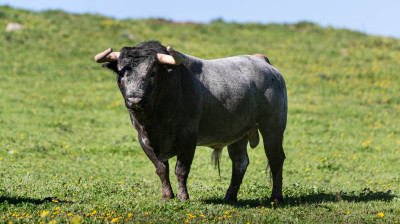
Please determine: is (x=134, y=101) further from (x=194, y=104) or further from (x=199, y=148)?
(x=199, y=148)

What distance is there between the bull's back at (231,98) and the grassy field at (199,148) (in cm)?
136

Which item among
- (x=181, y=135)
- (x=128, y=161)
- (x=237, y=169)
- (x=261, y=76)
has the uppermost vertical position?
(x=261, y=76)

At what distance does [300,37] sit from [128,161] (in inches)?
1273

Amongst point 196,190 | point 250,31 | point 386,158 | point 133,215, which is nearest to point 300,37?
point 250,31

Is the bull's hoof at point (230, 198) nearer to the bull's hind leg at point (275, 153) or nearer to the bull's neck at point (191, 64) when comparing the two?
the bull's hind leg at point (275, 153)

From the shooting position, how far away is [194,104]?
9.23 meters

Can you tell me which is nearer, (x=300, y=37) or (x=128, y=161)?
(x=128, y=161)

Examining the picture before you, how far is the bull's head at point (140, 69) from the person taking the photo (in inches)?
319

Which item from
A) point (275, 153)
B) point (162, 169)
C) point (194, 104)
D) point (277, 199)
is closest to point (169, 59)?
point (194, 104)

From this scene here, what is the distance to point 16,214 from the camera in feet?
25.9

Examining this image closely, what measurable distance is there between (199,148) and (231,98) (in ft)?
28.8

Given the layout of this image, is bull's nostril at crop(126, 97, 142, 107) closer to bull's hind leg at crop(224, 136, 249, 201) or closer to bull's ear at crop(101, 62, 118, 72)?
bull's ear at crop(101, 62, 118, 72)

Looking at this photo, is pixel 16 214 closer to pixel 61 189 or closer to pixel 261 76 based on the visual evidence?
pixel 61 189

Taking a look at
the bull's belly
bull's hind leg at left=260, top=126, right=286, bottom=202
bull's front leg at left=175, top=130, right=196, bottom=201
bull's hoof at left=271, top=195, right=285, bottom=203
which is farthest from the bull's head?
bull's hoof at left=271, top=195, right=285, bottom=203
